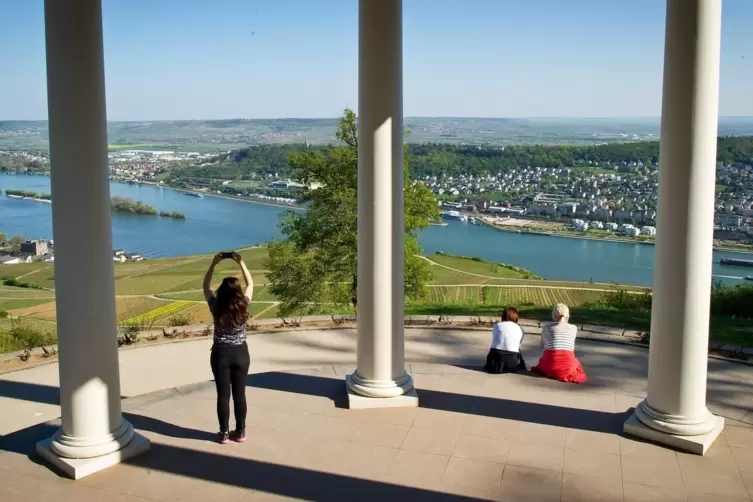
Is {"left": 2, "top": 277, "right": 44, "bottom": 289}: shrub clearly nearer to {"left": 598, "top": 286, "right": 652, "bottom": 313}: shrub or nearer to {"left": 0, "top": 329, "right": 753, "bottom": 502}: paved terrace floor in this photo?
{"left": 598, "top": 286, "right": 652, "bottom": 313}: shrub

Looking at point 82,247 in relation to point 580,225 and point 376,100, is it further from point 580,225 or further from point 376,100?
point 580,225

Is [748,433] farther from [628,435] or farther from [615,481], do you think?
[615,481]

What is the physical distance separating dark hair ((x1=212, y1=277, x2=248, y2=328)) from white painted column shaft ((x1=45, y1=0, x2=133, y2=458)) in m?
1.50

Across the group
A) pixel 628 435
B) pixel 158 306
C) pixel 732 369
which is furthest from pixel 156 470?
pixel 158 306

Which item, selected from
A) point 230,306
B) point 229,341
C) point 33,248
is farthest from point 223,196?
point 230,306

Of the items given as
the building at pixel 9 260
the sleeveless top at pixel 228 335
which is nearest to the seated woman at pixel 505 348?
the sleeveless top at pixel 228 335

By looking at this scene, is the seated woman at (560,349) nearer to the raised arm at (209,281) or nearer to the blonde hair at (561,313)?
the blonde hair at (561,313)

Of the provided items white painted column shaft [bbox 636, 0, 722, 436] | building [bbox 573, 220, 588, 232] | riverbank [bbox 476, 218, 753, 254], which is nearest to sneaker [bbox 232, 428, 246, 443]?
white painted column shaft [bbox 636, 0, 722, 436]

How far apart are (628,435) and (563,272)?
62719 millimetres

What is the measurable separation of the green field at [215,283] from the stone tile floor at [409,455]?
1243 centimetres

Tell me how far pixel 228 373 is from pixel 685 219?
718cm

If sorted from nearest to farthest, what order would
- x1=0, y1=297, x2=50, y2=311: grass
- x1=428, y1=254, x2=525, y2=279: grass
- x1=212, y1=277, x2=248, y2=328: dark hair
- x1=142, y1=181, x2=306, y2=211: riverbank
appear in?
x1=212, y1=277, x2=248, y2=328: dark hair
x1=0, y1=297, x2=50, y2=311: grass
x1=428, y1=254, x2=525, y2=279: grass
x1=142, y1=181, x2=306, y2=211: riverbank

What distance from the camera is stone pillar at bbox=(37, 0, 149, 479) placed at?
8938 millimetres

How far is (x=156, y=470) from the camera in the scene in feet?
32.5
